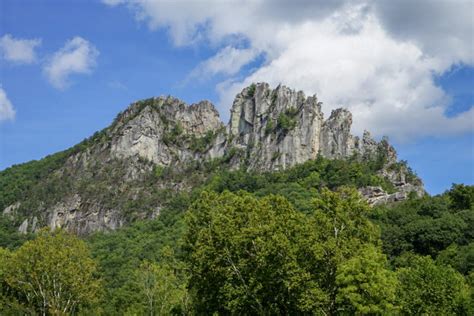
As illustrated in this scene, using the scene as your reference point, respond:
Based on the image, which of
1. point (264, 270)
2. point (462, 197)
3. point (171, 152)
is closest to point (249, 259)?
point (264, 270)

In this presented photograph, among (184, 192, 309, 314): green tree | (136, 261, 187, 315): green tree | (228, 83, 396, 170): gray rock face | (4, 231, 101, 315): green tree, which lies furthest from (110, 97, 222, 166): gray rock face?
(184, 192, 309, 314): green tree

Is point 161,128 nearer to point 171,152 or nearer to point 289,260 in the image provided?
point 171,152

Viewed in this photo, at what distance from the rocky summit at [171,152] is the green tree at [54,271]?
295ft

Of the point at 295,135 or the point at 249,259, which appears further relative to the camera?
the point at 295,135

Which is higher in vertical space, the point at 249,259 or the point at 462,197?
the point at 462,197

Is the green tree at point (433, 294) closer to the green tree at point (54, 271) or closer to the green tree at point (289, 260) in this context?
the green tree at point (289, 260)

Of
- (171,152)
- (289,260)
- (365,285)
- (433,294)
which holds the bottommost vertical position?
(365,285)

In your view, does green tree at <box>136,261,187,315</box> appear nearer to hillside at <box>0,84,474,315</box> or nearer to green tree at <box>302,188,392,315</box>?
hillside at <box>0,84,474,315</box>

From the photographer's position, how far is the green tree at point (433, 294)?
41.4 meters

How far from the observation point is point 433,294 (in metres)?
42.2

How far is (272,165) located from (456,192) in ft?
199

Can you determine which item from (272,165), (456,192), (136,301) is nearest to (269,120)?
(272,165)

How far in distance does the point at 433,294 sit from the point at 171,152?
13610 centimetres

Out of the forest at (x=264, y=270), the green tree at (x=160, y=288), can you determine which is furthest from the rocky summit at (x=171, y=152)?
the green tree at (x=160, y=288)
